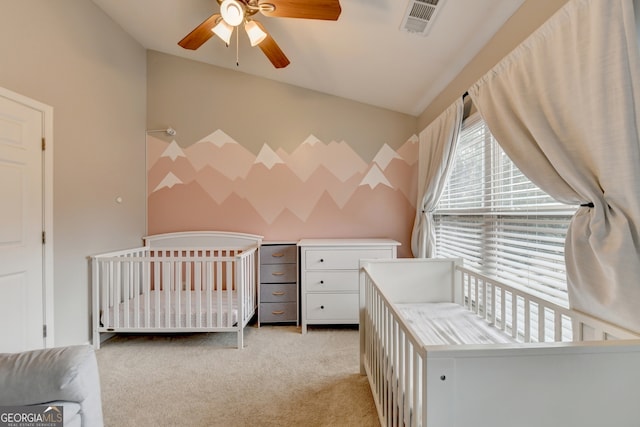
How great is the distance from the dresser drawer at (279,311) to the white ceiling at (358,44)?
86.7 inches

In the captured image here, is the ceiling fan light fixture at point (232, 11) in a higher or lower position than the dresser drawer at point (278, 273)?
higher

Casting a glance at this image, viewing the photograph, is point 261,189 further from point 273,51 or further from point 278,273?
point 273,51

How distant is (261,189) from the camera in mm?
3039

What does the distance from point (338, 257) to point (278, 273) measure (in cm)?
61

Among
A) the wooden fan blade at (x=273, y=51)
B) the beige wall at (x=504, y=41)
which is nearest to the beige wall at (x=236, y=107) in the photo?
the wooden fan blade at (x=273, y=51)

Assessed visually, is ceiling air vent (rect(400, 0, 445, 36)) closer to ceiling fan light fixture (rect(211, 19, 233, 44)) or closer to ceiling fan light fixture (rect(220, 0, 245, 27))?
ceiling fan light fixture (rect(220, 0, 245, 27))

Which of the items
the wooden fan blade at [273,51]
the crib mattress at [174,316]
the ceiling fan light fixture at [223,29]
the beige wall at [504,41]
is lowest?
the crib mattress at [174,316]

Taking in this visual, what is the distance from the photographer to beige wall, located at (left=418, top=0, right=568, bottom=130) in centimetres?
132

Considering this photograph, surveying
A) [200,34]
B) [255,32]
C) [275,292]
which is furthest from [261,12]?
[275,292]

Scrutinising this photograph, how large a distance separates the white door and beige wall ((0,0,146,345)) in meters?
0.12

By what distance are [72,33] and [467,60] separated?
2.90 metres

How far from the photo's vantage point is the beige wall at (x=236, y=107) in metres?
3.00

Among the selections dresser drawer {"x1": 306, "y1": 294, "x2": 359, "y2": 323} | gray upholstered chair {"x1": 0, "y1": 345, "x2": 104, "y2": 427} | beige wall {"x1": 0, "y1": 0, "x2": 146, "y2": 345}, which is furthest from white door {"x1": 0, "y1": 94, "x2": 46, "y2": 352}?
dresser drawer {"x1": 306, "y1": 294, "x2": 359, "y2": 323}

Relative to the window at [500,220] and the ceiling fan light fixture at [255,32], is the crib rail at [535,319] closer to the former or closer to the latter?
the window at [500,220]
